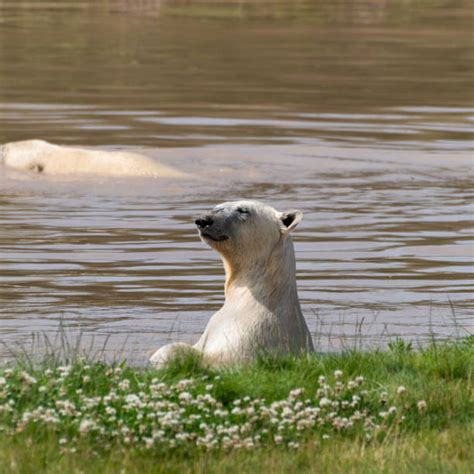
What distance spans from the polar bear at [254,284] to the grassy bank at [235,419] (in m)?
1.07

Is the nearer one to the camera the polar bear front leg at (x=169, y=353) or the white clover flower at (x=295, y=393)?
the white clover flower at (x=295, y=393)

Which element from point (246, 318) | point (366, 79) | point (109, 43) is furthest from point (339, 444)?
point (109, 43)

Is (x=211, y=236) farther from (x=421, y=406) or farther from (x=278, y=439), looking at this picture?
(x=278, y=439)

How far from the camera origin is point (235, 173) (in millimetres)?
18281

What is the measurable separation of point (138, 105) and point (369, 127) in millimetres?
4325

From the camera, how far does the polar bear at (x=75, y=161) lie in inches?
712

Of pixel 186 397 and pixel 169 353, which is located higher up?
pixel 186 397

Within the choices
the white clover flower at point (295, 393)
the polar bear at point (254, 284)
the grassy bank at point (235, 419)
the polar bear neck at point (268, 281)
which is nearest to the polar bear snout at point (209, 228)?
the polar bear at point (254, 284)

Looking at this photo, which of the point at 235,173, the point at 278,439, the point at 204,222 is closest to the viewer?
the point at 278,439

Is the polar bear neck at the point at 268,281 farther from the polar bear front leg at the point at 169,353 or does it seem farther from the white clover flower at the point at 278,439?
the white clover flower at the point at 278,439

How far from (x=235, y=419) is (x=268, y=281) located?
2.37 metres

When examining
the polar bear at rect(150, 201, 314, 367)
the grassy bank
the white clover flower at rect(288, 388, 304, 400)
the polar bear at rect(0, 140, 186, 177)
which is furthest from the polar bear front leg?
the polar bear at rect(0, 140, 186, 177)

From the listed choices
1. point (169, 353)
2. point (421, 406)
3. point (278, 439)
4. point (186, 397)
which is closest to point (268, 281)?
point (169, 353)

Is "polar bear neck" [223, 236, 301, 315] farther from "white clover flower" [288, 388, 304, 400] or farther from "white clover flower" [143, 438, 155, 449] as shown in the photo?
"white clover flower" [143, 438, 155, 449]
